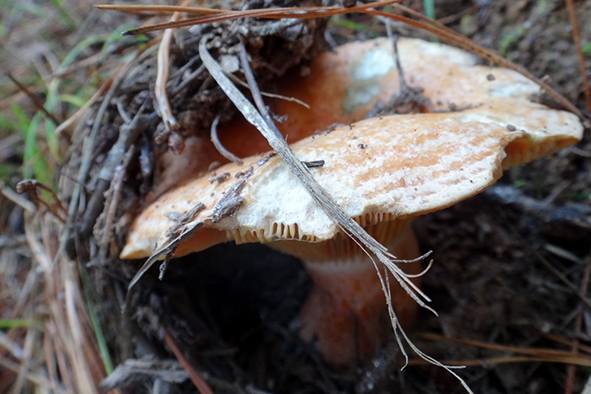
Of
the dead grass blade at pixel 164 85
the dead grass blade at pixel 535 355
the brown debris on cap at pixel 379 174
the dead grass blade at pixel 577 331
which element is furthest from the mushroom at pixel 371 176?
the dead grass blade at pixel 577 331

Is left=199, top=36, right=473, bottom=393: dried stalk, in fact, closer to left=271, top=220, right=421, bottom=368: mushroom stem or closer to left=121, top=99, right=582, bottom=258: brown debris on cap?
left=121, top=99, right=582, bottom=258: brown debris on cap

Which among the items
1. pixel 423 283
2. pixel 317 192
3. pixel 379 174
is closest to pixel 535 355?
pixel 423 283

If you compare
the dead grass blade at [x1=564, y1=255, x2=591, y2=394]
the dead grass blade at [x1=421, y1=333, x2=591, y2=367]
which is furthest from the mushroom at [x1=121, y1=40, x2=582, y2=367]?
the dead grass blade at [x1=564, y1=255, x2=591, y2=394]

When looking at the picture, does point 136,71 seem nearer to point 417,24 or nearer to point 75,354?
point 417,24

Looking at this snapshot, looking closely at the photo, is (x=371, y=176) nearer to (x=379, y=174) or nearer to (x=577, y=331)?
(x=379, y=174)

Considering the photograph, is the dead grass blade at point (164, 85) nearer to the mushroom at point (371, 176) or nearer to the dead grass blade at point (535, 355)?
the mushroom at point (371, 176)

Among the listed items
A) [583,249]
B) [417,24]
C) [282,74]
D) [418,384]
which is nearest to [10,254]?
[282,74]
